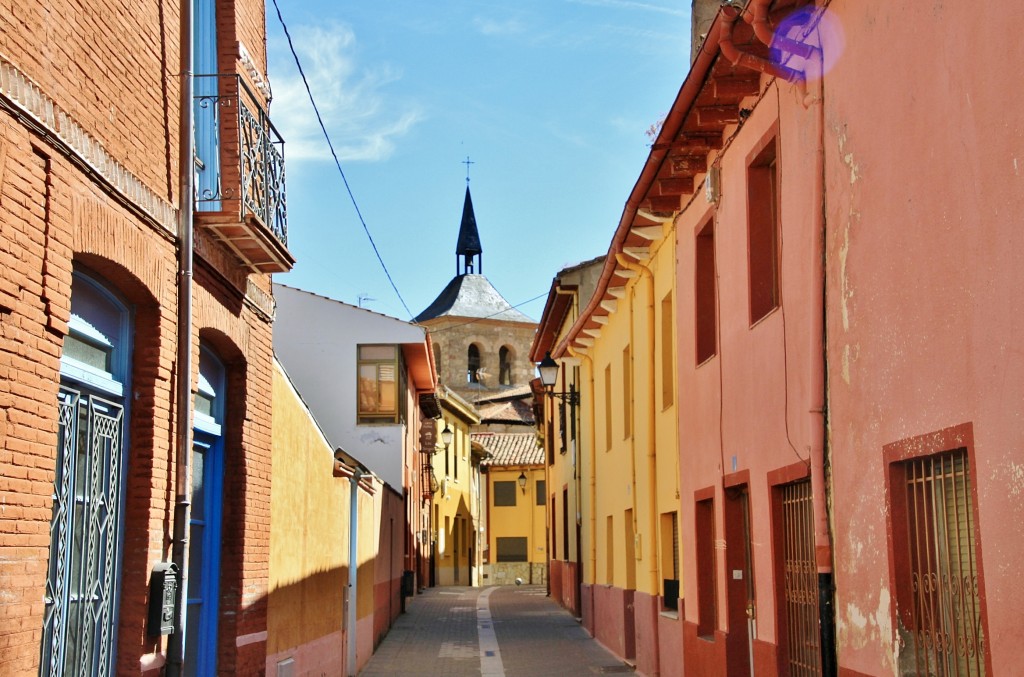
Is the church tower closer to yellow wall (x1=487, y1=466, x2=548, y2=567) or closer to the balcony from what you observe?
yellow wall (x1=487, y1=466, x2=548, y2=567)

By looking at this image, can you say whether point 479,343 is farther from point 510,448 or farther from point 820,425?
point 820,425

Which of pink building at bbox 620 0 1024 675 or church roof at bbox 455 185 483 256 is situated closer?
pink building at bbox 620 0 1024 675

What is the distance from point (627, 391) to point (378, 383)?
396 inches

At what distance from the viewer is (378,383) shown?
27000mm

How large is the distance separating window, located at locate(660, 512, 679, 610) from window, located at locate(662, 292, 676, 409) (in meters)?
1.37

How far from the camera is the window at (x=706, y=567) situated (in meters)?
12.2

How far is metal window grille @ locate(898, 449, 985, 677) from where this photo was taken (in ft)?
19.8

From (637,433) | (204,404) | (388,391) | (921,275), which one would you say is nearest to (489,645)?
(637,433)

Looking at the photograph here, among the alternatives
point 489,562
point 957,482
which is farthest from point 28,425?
point 489,562

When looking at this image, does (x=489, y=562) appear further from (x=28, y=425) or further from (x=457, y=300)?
(x=28, y=425)

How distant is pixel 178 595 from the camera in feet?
26.5

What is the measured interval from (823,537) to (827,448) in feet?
1.90

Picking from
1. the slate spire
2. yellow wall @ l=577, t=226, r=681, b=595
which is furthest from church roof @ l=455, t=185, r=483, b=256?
yellow wall @ l=577, t=226, r=681, b=595

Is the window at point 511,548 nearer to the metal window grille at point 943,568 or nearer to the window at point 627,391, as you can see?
the window at point 627,391
